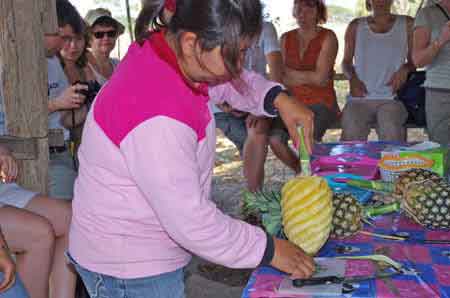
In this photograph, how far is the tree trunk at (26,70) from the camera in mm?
2568

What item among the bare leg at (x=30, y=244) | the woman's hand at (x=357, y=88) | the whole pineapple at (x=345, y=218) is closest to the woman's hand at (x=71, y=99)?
the bare leg at (x=30, y=244)

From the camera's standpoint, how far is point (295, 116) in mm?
1740

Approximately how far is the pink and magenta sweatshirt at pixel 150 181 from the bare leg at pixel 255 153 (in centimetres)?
297

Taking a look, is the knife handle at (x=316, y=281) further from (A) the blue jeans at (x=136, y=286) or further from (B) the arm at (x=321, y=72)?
(B) the arm at (x=321, y=72)

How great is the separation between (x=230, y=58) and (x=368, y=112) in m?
3.61

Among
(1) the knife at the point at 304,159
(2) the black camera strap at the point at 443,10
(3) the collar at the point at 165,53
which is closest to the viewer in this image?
(3) the collar at the point at 165,53

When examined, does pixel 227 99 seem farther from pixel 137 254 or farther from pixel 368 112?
pixel 368 112

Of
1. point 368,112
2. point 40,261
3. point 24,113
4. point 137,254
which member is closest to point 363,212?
point 137,254

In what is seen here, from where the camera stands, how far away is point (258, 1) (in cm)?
131

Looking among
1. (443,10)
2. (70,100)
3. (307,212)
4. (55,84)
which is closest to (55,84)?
(55,84)

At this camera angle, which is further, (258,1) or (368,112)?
(368,112)

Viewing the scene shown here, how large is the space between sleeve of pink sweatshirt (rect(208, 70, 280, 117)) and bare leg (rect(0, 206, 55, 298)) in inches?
39.8

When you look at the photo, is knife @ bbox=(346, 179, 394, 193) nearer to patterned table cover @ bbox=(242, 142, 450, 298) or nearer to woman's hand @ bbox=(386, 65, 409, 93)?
patterned table cover @ bbox=(242, 142, 450, 298)

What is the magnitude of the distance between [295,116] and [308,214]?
305 mm
